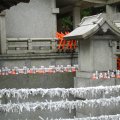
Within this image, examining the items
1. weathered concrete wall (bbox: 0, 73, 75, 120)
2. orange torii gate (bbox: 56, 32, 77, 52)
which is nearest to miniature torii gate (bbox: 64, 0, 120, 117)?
weathered concrete wall (bbox: 0, 73, 75, 120)

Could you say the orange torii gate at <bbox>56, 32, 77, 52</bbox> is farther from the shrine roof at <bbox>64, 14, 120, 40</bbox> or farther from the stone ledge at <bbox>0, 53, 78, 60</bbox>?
the shrine roof at <bbox>64, 14, 120, 40</bbox>

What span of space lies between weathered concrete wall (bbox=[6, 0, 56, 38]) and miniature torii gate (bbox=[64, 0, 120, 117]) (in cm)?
527

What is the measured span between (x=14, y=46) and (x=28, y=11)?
10.1ft

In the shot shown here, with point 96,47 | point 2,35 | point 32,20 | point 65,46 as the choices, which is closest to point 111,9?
point 32,20

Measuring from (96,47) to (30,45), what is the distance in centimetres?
419

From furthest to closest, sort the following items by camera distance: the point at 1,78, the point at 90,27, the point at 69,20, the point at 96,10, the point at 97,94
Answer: the point at 69,20, the point at 96,10, the point at 1,78, the point at 90,27, the point at 97,94

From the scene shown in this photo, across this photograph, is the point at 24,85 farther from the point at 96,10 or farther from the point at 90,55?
the point at 96,10

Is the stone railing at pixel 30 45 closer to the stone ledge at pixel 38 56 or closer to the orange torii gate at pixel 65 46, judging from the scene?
the orange torii gate at pixel 65 46

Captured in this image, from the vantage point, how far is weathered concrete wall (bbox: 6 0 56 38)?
634 inches

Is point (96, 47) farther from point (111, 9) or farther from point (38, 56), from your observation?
point (111, 9)

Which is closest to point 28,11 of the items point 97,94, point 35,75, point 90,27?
point 35,75

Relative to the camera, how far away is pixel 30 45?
565 inches

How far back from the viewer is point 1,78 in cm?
1186

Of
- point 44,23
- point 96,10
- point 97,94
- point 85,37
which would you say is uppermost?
point 96,10
